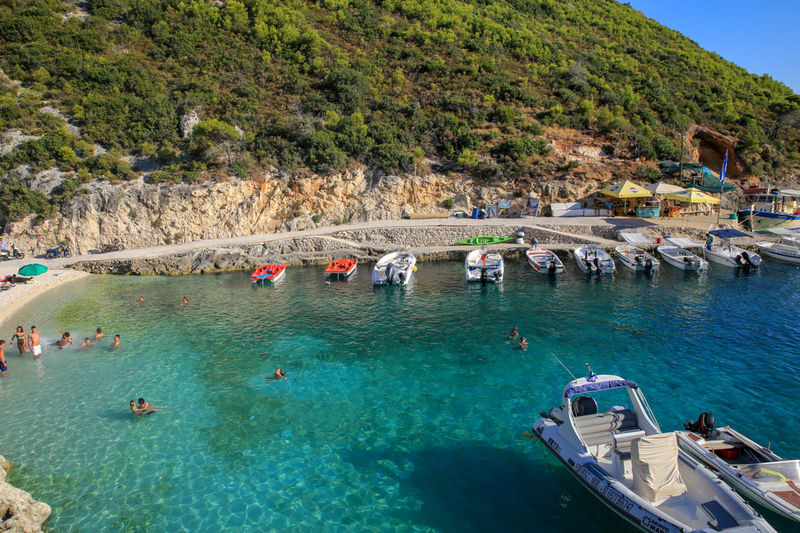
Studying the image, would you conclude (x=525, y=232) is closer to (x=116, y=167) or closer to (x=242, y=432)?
(x=242, y=432)

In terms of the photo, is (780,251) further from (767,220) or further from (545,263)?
(545,263)

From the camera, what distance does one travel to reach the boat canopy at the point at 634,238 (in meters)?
29.7

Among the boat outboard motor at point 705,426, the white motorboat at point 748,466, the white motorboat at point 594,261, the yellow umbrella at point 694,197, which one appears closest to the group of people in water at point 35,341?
the white motorboat at point 748,466

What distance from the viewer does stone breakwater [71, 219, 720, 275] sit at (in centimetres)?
2950

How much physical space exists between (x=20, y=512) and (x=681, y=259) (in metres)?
30.4

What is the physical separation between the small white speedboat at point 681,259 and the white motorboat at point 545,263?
696cm

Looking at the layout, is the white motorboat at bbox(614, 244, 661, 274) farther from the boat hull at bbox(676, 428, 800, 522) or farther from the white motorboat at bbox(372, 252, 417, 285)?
the boat hull at bbox(676, 428, 800, 522)

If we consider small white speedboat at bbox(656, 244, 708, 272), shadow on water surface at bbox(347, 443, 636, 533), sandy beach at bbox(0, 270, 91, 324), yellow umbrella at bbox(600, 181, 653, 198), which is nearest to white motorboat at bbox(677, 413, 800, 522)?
shadow on water surface at bbox(347, 443, 636, 533)

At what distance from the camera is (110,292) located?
80.0ft

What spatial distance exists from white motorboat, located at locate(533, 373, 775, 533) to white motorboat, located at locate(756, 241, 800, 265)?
25.9m

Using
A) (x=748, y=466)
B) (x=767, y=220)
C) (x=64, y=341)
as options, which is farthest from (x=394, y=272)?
(x=767, y=220)

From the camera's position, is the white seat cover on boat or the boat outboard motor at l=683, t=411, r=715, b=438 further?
the boat outboard motor at l=683, t=411, r=715, b=438

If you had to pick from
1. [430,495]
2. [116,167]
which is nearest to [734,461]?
[430,495]

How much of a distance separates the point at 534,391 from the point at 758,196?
115 feet
